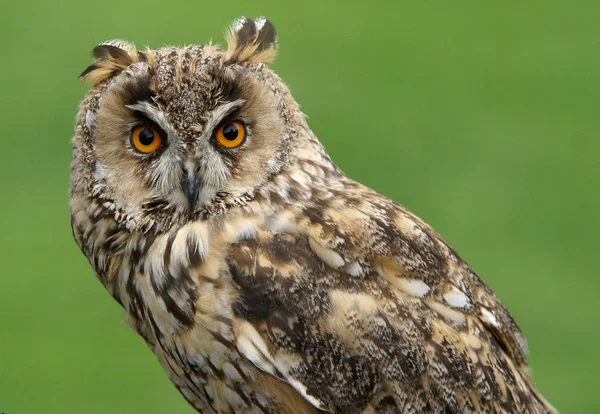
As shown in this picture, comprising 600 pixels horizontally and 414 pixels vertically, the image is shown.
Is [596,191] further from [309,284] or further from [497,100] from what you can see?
[309,284]

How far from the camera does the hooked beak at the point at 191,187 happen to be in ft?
12.5

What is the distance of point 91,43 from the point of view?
12.1 meters

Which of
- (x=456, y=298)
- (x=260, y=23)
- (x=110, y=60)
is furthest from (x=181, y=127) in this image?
(x=456, y=298)

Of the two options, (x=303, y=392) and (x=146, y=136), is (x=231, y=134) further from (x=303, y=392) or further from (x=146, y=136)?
(x=303, y=392)

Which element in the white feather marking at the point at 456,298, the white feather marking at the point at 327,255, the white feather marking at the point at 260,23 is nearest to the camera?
the white feather marking at the point at 327,255

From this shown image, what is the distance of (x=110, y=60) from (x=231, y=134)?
21.1 inches

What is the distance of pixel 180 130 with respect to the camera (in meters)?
3.81

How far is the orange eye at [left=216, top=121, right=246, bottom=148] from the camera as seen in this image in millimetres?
3900

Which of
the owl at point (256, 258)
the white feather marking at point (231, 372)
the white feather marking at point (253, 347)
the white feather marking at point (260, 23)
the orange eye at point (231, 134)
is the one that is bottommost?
the white feather marking at point (231, 372)

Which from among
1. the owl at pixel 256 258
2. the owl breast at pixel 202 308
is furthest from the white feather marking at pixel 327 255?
the owl breast at pixel 202 308

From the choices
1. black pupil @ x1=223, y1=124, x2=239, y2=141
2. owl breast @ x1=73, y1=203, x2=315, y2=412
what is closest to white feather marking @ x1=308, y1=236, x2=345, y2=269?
owl breast @ x1=73, y1=203, x2=315, y2=412

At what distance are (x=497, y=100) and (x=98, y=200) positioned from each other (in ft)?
27.0

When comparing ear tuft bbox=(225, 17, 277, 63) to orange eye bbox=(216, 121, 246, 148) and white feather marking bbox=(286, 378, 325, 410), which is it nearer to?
orange eye bbox=(216, 121, 246, 148)

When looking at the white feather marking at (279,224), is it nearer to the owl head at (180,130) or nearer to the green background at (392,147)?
the owl head at (180,130)
